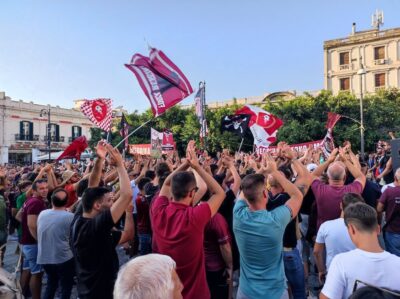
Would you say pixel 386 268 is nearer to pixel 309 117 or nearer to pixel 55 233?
pixel 55 233

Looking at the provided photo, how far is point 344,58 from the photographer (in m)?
41.4

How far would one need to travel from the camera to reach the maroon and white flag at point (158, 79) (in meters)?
7.63

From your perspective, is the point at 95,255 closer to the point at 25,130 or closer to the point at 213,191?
the point at 213,191

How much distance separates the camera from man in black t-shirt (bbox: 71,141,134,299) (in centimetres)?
297

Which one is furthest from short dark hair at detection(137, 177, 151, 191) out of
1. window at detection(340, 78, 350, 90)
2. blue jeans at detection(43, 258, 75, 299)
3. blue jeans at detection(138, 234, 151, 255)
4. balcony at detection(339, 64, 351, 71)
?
balcony at detection(339, 64, 351, 71)

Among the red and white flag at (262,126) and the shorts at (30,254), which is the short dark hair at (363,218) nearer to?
the shorts at (30,254)

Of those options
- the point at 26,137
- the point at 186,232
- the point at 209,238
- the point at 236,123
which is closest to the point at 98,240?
the point at 186,232

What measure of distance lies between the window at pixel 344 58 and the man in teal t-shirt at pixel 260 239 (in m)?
42.4

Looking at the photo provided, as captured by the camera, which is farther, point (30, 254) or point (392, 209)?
point (30, 254)

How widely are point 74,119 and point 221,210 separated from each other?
46887 mm

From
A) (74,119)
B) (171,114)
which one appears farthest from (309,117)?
(74,119)

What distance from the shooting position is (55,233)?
4246 millimetres

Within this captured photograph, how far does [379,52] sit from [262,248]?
140 ft

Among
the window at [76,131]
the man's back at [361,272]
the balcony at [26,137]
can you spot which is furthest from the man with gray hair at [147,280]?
the window at [76,131]
